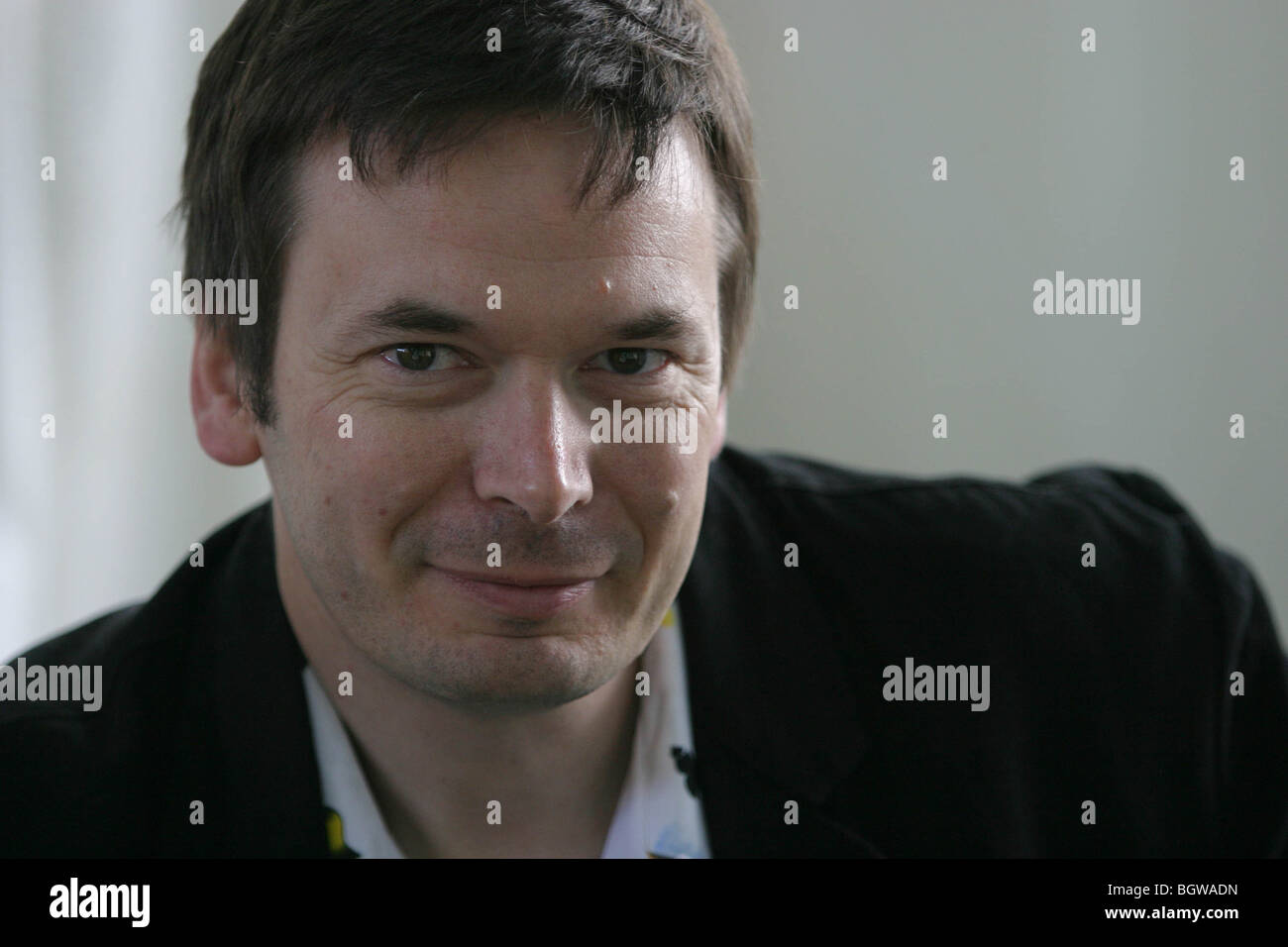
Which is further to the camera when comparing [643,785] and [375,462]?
[643,785]

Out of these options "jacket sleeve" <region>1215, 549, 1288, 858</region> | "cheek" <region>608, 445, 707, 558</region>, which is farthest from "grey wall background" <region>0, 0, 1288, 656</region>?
"cheek" <region>608, 445, 707, 558</region>

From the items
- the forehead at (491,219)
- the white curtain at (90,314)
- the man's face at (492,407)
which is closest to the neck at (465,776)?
the man's face at (492,407)

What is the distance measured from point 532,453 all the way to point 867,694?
48cm

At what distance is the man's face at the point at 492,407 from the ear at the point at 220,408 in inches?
2.3

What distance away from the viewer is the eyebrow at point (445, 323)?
84cm

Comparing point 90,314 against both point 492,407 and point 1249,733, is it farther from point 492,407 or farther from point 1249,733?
point 1249,733

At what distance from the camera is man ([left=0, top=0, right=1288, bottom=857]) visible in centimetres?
86

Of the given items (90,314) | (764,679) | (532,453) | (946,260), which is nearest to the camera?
(532,453)

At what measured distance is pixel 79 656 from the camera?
1.08 m

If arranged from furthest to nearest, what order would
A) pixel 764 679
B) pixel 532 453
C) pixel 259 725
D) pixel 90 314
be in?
pixel 90 314, pixel 764 679, pixel 259 725, pixel 532 453

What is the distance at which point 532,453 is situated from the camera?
33.0 inches

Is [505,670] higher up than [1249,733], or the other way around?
[505,670]

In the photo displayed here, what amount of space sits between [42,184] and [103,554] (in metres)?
0.46

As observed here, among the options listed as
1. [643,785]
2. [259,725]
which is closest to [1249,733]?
[643,785]
